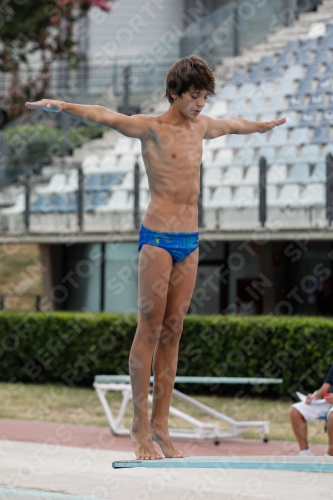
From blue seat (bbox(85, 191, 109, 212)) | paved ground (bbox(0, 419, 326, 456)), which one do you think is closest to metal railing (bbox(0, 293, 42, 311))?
blue seat (bbox(85, 191, 109, 212))

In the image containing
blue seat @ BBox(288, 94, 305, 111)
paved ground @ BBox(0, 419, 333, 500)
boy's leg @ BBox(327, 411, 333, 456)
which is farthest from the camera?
blue seat @ BBox(288, 94, 305, 111)

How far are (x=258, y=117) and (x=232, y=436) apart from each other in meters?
9.08

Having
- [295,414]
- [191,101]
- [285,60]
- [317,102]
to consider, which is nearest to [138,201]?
[317,102]

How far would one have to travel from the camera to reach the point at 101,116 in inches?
217

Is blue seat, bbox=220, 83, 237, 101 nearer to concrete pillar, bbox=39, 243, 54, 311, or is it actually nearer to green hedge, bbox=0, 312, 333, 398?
concrete pillar, bbox=39, 243, 54, 311

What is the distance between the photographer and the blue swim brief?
5.69m

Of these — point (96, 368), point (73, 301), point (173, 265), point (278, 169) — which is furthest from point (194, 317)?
point (173, 265)

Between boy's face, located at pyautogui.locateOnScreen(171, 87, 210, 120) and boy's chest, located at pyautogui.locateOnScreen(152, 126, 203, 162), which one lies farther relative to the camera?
boy's chest, located at pyautogui.locateOnScreen(152, 126, 203, 162)

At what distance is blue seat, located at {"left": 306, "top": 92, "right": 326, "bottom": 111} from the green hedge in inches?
206

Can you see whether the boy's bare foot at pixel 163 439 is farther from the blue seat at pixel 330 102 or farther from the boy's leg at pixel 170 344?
the blue seat at pixel 330 102

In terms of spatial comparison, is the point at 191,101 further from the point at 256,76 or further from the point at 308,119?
the point at 256,76

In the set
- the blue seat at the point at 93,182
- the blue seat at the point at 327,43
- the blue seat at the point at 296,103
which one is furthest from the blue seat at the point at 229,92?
the blue seat at the point at 93,182

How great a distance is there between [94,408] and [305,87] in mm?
8119

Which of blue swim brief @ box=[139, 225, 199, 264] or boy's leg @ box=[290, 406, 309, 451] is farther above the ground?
blue swim brief @ box=[139, 225, 199, 264]
